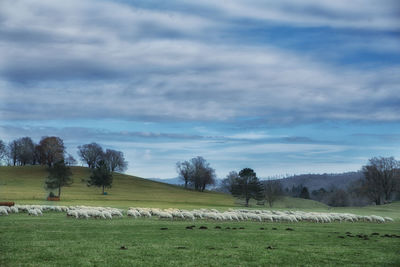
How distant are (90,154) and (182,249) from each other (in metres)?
139

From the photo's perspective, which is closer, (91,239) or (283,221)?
(91,239)

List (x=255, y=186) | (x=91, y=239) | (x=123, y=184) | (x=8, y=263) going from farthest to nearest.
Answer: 1. (x=123, y=184)
2. (x=255, y=186)
3. (x=91, y=239)
4. (x=8, y=263)

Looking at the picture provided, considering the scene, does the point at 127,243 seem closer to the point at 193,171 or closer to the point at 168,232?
the point at 168,232

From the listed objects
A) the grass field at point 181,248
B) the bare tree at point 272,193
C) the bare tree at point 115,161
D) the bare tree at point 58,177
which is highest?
the bare tree at point 115,161

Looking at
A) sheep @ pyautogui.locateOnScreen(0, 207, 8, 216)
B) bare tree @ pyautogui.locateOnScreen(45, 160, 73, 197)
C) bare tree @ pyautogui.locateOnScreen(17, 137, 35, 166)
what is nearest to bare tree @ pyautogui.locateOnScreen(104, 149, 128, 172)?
bare tree @ pyautogui.locateOnScreen(17, 137, 35, 166)

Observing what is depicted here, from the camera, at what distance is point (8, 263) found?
1398cm

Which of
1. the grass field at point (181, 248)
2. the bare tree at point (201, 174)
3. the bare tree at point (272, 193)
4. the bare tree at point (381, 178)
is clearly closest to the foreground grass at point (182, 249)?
the grass field at point (181, 248)

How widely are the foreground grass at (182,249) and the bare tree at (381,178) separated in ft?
301

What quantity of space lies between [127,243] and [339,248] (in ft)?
34.9

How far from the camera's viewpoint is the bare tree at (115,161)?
149875 mm

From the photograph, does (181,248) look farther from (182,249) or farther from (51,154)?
(51,154)

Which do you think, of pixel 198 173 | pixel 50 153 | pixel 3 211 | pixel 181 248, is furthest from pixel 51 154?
pixel 181 248

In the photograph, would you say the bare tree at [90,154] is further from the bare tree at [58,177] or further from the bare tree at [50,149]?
the bare tree at [58,177]

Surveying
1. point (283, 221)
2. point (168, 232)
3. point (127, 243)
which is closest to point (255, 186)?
point (283, 221)
